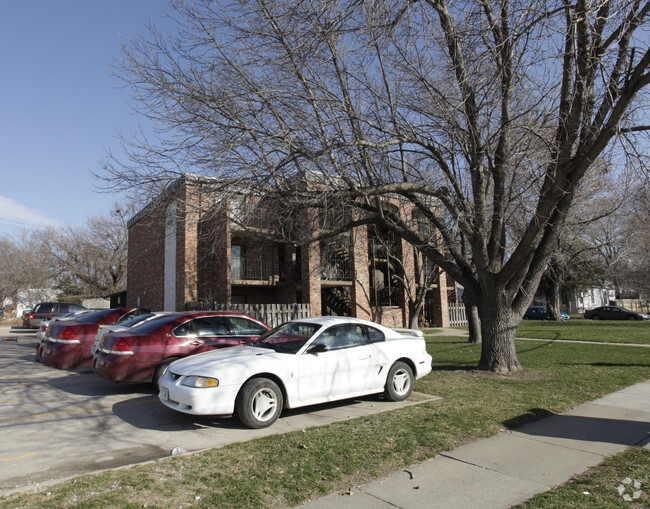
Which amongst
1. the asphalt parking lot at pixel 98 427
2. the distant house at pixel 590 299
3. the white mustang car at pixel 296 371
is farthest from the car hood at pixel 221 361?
the distant house at pixel 590 299

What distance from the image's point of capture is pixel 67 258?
42.3 metres

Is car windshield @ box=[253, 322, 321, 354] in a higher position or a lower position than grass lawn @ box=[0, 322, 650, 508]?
higher

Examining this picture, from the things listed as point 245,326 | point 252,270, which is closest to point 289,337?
point 245,326

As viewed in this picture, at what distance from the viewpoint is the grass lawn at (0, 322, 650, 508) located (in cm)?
408

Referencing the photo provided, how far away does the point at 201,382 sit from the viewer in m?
6.02

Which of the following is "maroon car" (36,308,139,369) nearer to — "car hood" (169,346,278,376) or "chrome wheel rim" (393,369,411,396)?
"car hood" (169,346,278,376)

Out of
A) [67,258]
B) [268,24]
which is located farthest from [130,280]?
[268,24]

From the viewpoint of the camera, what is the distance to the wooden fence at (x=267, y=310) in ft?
57.3

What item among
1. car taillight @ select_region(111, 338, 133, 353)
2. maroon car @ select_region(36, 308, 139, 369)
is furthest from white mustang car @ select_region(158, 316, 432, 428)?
maroon car @ select_region(36, 308, 139, 369)

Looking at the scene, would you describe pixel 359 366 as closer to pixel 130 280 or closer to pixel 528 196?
pixel 528 196

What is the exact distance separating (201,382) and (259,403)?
821mm

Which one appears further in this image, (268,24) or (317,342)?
(268,24)

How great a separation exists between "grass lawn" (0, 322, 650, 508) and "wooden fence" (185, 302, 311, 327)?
941 centimetres

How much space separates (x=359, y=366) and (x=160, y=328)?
3.73 meters
